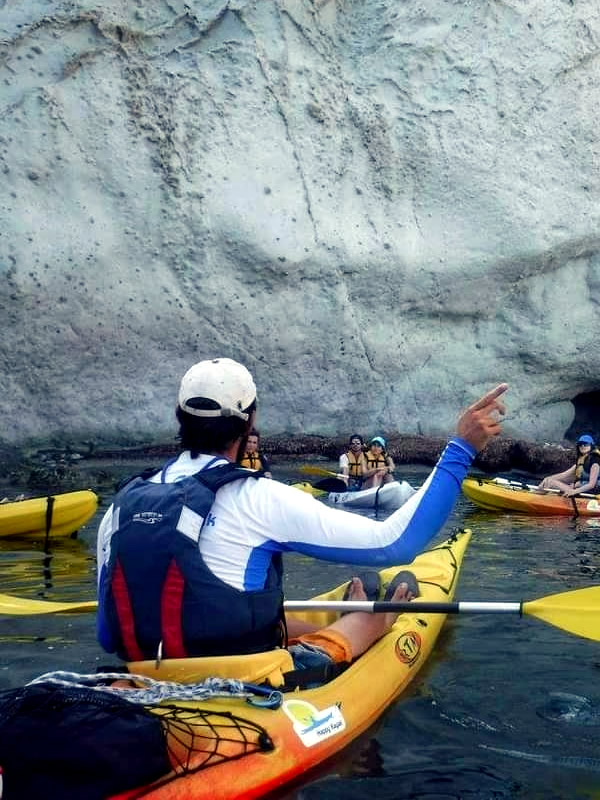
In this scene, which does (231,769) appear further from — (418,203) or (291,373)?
(418,203)

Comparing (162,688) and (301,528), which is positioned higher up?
(301,528)

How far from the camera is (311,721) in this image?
2.92m

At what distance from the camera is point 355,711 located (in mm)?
3213

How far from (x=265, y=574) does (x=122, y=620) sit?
44 cm

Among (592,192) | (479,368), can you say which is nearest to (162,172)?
(479,368)

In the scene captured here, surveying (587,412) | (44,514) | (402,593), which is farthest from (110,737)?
(587,412)

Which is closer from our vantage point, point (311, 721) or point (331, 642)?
point (311, 721)

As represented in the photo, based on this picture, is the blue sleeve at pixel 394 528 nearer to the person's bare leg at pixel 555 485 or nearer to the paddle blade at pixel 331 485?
the person's bare leg at pixel 555 485

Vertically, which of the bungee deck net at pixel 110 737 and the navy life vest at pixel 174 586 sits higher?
the navy life vest at pixel 174 586

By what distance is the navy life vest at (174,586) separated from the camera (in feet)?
9.01

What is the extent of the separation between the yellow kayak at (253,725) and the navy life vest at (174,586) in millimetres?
71

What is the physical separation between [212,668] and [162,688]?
16cm

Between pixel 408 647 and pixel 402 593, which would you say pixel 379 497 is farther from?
pixel 408 647

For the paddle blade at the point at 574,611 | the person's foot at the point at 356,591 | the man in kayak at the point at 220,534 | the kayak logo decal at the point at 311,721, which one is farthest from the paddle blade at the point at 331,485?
the man in kayak at the point at 220,534
